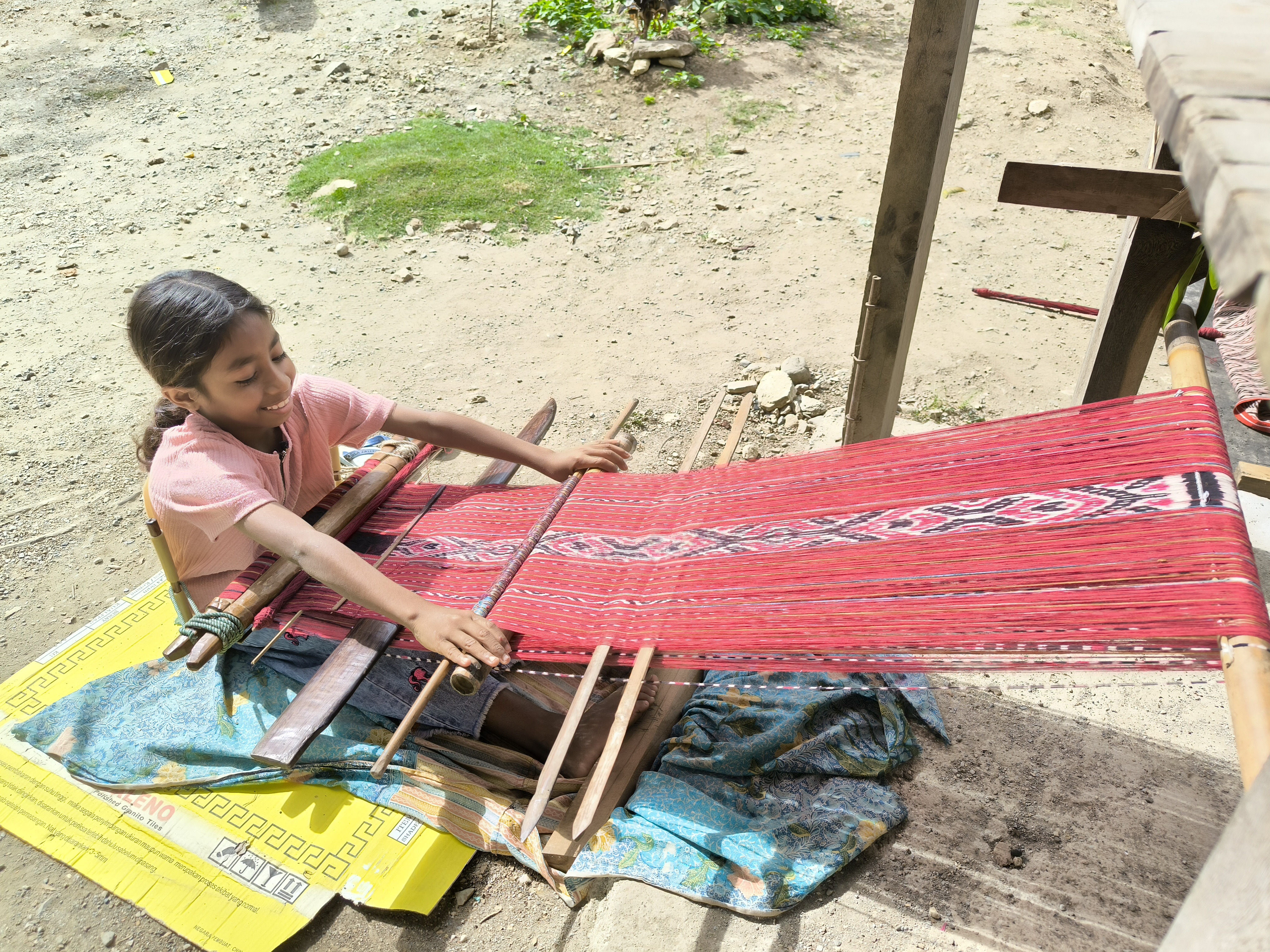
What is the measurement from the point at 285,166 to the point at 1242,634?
6.48m

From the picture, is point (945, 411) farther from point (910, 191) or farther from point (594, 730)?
point (594, 730)

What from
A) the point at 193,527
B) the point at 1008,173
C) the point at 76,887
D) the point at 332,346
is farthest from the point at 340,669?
the point at 332,346

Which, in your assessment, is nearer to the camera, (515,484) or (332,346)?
(515,484)

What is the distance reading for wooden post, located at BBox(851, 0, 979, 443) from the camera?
6.63 feet

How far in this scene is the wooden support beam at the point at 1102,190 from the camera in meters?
1.89

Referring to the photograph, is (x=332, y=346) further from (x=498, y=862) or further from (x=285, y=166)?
(x=498, y=862)

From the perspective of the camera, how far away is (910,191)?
2240mm

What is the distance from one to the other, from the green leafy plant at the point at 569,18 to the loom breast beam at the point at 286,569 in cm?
589

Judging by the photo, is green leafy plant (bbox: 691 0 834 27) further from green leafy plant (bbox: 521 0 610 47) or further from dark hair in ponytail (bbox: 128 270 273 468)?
dark hair in ponytail (bbox: 128 270 273 468)

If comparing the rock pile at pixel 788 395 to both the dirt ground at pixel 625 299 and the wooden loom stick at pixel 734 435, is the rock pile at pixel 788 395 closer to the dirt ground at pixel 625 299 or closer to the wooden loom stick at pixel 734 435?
the dirt ground at pixel 625 299

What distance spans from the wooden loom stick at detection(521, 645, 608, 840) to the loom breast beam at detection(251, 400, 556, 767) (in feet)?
0.98

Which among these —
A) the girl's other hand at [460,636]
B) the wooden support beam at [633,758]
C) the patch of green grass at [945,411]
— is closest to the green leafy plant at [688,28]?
the patch of green grass at [945,411]

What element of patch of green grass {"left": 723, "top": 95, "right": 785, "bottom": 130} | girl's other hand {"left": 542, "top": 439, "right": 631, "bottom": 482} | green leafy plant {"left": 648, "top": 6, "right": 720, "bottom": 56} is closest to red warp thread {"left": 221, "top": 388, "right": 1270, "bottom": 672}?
girl's other hand {"left": 542, "top": 439, "right": 631, "bottom": 482}

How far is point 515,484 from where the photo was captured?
3758 millimetres
